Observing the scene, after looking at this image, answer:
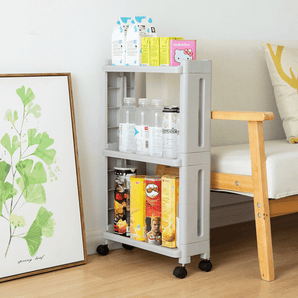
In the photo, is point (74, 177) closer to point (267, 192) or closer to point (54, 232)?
point (54, 232)

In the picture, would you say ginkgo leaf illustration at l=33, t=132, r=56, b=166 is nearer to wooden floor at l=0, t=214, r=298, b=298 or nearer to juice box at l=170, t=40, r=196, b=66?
wooden floor at l=0, t=214, r=298, b=298

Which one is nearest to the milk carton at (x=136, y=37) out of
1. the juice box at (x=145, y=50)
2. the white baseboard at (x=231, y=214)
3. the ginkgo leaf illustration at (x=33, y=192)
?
the juice box at (x=145, y=50)

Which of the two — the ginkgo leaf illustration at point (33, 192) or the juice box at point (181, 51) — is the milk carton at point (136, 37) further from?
the ginkgo leaf illustration at point (33, 192)

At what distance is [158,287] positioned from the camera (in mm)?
1697

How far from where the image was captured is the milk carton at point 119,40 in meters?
1.92

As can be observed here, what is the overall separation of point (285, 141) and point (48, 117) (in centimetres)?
114

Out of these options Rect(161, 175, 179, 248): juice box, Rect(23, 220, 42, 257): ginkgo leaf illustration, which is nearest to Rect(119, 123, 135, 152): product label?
Rect(161, 175, 179, 248): juice box

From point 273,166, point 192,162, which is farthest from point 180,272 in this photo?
point 273,166

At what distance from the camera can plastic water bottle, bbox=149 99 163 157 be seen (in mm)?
1833

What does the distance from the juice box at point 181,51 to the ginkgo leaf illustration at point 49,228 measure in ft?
2.40

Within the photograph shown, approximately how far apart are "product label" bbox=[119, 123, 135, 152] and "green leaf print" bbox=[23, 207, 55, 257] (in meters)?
0.38

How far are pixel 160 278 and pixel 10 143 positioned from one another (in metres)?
0.72

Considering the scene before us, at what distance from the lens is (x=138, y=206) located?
1.93 metres

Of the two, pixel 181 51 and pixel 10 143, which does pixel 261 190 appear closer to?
pixel 181 51
